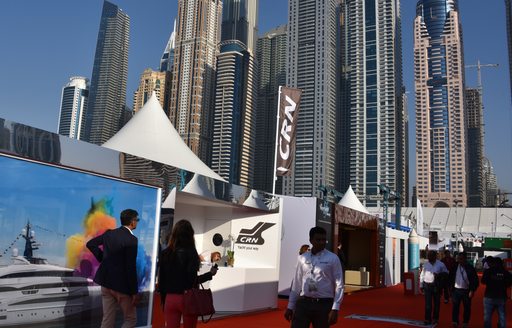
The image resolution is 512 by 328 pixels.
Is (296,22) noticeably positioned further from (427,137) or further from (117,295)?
(117,295)

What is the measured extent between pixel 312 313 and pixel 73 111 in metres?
154

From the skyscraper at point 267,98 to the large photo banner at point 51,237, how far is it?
341 ft

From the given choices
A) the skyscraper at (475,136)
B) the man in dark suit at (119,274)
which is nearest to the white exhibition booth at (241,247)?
the man in dark suit at (119,274)

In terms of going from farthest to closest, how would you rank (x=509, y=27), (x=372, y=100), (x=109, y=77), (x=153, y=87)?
(x=109, y=77) → (x=372, y=100) → (x=509, y=27) → (x=153, y=87)

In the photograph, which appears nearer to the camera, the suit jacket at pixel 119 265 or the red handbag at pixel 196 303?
the red handbag at pixel 196 303

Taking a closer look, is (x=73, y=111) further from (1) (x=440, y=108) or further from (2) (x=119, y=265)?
(2) (x=119, y=265)

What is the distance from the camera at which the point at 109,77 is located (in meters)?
A: 160

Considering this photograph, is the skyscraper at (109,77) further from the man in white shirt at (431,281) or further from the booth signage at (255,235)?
the man in white shirt at (431,281)

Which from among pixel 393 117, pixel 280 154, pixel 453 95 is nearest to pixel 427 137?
pixel 453 95

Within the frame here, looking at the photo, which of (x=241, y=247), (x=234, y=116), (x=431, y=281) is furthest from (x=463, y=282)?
(x=234, y=116)

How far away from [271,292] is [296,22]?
12680 centimetres

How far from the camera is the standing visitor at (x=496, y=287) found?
737 centimetres

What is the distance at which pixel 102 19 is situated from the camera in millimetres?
180500

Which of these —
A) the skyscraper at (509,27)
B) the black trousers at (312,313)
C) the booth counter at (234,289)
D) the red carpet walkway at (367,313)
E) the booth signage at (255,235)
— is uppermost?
the skyscraper at (509,27)
